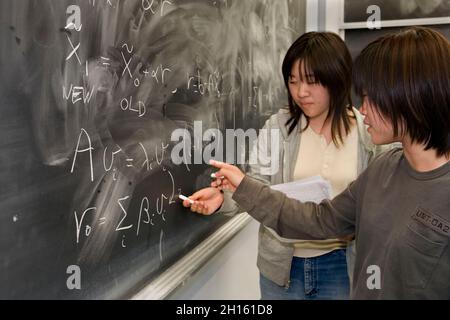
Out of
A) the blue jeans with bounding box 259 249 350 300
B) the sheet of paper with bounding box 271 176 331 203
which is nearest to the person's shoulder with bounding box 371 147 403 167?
the sheet of paper with bounding box 271 176 331 203

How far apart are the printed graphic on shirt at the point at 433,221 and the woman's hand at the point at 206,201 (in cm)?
59

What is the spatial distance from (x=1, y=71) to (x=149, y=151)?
1.50ft

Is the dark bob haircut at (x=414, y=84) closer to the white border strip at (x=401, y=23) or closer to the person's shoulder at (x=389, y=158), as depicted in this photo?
the person's shoulder at (x=389, y=158)

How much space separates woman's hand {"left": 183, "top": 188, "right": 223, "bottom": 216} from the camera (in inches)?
49.6

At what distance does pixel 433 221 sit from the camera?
0.85 meters

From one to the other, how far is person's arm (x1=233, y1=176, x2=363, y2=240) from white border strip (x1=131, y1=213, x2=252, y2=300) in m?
0.26

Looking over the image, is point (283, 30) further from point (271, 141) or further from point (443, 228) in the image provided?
point (443, 228)

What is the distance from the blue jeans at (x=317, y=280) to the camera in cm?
140

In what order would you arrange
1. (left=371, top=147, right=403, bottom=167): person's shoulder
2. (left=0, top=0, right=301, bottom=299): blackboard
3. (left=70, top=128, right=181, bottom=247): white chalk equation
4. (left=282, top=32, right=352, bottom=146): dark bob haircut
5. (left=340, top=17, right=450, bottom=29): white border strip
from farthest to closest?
(left=340, top=17, right=450, bottom=29): white border strip
(left=282, top=32, right=352, bottom=146): dark bob haircut
(left=371, top=147, right=403, bottom=167): person's shoulder
(left=70, top=128, right=181, bottom=247): white chalk equation
(left=0, top=0, right=301, bottom=299): blackboard

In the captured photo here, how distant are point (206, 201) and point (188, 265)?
194 millimetres

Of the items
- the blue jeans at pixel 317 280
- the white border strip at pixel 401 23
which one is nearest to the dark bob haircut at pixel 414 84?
the blue jeans at pixel 317 280

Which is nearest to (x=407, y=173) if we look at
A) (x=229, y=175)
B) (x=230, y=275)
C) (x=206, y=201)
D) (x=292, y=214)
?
(x=292, y=214)

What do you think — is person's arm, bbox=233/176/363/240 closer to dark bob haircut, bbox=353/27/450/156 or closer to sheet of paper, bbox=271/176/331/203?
sheet of paper, bbox=271/176/331/203

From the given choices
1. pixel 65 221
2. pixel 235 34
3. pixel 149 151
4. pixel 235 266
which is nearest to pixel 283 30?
pixel 235 34
